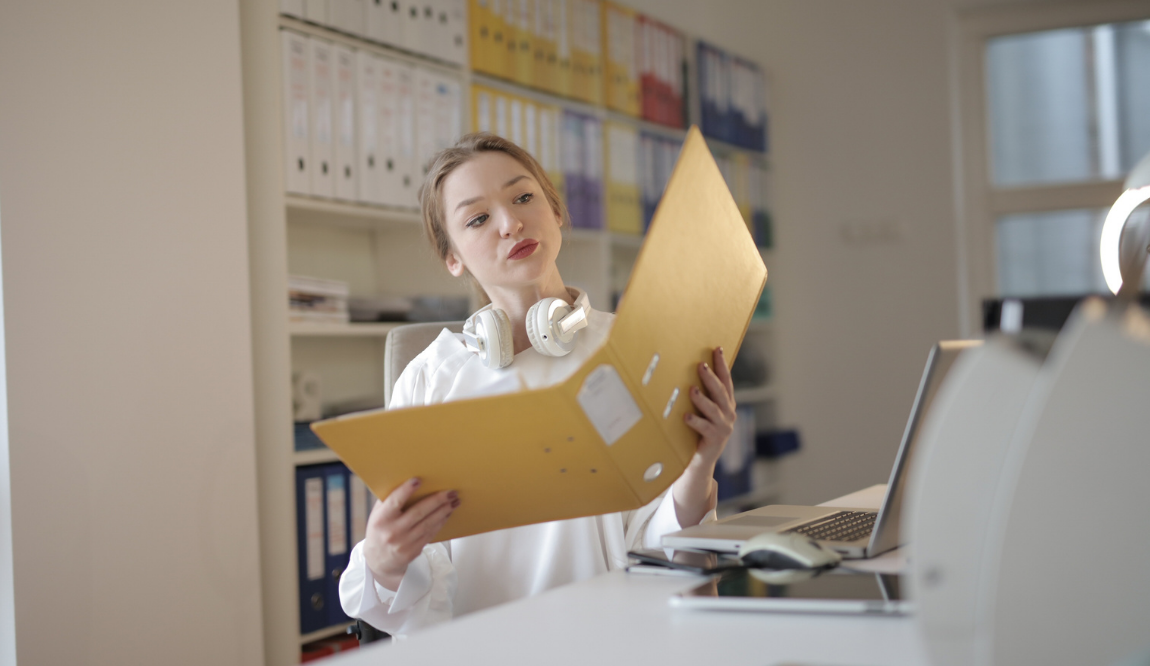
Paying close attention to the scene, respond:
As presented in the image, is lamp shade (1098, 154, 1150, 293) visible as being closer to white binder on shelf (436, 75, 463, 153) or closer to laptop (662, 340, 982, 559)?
laptop (662, 340, 982, 559)

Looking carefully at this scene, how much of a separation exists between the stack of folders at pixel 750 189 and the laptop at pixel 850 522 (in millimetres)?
2802

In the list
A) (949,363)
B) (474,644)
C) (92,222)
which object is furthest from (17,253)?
(949,363)

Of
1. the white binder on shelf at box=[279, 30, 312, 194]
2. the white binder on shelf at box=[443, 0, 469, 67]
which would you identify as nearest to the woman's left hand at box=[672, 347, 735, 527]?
the white binder on shelf at box=[279, 30, 312, 194]

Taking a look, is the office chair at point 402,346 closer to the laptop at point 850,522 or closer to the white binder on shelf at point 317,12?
the laptop at point 850,522

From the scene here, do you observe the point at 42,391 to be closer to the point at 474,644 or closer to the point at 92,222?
the point at 92,222

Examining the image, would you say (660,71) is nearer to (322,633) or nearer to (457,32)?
(457,32)

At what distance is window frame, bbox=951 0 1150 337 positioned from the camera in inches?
162

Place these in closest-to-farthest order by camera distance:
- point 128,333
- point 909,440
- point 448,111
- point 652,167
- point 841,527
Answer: point 909,440 → point 841,527 → point 128,333 → point 448,111 → point 652,167

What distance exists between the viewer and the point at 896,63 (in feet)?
13.8

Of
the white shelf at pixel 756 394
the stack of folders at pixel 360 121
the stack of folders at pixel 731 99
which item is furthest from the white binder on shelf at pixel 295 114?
the white shelf at pixel 756 394

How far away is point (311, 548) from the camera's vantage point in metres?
2.20

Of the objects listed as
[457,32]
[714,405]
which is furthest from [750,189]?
[714,405]

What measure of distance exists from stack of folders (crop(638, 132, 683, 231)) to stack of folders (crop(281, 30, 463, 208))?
1.04 meters

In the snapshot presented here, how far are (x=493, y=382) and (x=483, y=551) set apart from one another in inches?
12.4
